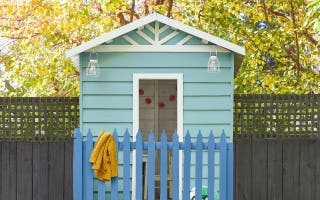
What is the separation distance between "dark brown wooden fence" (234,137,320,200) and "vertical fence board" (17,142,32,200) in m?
3.04

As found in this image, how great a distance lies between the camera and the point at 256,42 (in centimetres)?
1010

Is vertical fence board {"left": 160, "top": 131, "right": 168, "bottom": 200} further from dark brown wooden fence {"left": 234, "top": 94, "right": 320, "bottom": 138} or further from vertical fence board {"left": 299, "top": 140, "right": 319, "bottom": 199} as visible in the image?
vertical fence board {"left": 299, "top": 140, "right": 319, "bottom": 199}

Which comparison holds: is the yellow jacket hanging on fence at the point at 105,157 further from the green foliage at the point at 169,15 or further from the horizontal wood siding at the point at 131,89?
the green foliage at the point at 169,15

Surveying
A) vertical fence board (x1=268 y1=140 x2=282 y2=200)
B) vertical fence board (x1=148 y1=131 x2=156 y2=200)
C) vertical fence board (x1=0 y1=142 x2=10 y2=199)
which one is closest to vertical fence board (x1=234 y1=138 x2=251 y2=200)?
vertical fence board (x1=268 y1=140 x2=282 y2=200)

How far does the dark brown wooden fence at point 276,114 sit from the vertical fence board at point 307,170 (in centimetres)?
19

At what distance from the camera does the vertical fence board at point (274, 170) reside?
Result: 23.1 feet

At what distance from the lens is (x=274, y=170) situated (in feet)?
23.2

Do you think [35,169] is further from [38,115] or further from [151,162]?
[151,162]

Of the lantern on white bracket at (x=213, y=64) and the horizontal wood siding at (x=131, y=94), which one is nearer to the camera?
the lantern on white bracket at (x=213, y=64)

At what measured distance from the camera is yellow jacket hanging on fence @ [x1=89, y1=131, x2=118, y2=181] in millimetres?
4980

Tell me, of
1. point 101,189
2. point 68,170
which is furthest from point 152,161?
point 68,170

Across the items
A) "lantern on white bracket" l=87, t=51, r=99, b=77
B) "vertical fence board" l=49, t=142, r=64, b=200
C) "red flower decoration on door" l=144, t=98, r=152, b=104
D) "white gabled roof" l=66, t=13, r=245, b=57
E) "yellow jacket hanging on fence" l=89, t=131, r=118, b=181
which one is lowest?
"vertical fence board" l=49, t=142, r=64, b=200

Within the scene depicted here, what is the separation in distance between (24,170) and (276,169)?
3726mm

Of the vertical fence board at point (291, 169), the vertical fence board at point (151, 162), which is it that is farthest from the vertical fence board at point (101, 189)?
the vertical fence board at point (291, 169)
